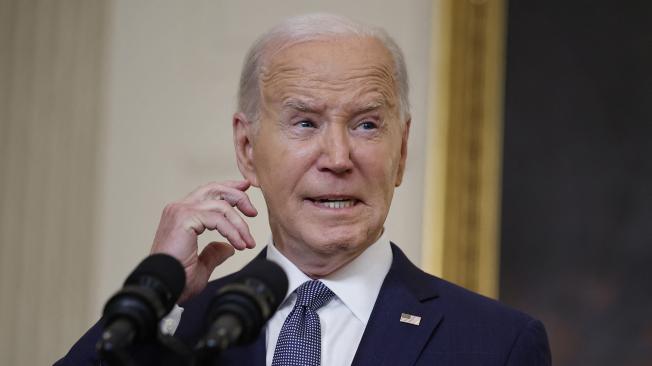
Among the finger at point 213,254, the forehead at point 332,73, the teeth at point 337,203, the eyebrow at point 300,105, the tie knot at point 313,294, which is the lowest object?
the tie knot at point 313,294

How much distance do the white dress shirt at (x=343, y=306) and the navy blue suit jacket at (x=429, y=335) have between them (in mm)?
29

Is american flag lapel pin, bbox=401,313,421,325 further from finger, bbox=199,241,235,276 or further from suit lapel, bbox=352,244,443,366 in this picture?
finger, bbox=199,241,235,276

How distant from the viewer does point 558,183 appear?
392cm

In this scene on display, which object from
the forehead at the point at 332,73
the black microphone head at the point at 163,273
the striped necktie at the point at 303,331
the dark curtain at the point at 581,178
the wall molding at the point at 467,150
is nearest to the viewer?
the black microphone head at the point at 163,273

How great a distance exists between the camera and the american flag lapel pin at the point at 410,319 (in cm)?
263

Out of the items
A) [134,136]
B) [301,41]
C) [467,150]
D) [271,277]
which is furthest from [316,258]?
[134,136]

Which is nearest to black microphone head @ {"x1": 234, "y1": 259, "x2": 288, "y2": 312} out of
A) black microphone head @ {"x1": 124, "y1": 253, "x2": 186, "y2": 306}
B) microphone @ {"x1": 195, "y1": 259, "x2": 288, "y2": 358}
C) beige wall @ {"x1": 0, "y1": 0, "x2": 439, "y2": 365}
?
microphone @ {"x1": 195, "y1": 259, "x2": 288, "y2": 358}

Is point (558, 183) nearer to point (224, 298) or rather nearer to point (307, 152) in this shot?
point (307, 152)

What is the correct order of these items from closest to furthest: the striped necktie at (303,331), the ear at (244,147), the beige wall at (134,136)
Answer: the striped necktie at (303,331) → the ear at (244,147) → the beige wall at (134,136)

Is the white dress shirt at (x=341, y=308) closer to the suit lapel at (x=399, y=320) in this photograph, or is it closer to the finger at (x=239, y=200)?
the suit lapel at (x=399, y=320)

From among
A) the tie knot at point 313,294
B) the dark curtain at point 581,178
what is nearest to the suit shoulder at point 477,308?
the tie knot at point 313,294

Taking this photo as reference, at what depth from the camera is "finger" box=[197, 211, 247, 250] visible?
8.27ft

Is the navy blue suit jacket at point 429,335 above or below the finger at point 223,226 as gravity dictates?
below

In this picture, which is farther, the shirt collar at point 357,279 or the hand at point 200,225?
the shirt collar at point 357,279
